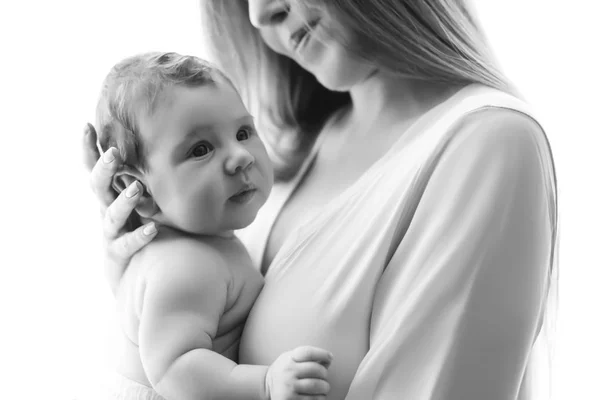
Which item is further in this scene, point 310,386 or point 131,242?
point 131,242

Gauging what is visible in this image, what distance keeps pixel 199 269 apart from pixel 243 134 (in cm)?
19

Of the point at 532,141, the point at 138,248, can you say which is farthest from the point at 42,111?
the point at 532,141

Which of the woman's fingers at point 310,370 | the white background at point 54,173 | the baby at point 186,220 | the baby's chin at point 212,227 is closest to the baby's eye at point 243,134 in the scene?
the baby at point 186,220

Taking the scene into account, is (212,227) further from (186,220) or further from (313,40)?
(313,40)

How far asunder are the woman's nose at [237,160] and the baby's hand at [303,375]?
25cm

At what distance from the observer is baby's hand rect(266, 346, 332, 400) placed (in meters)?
0.88

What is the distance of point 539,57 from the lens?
1.58 meters

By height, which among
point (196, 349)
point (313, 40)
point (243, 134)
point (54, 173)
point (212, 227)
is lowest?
point (54, 173)

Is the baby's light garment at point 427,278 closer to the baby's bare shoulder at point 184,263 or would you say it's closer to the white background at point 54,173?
the baby's bare shoulder at point 184,263

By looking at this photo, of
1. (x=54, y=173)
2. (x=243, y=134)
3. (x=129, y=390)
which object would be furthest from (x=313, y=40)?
(x=54, y=173)

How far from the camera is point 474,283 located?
88 centimetres

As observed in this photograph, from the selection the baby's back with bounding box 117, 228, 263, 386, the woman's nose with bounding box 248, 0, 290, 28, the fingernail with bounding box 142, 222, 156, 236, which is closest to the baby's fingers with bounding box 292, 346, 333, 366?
the baby's back with bounding box 117, 228, 263, 386

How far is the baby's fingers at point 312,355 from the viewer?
34.9 inches

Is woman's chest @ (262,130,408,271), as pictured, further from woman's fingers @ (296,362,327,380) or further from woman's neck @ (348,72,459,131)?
woman's fingers @ (296,362,327,380)
